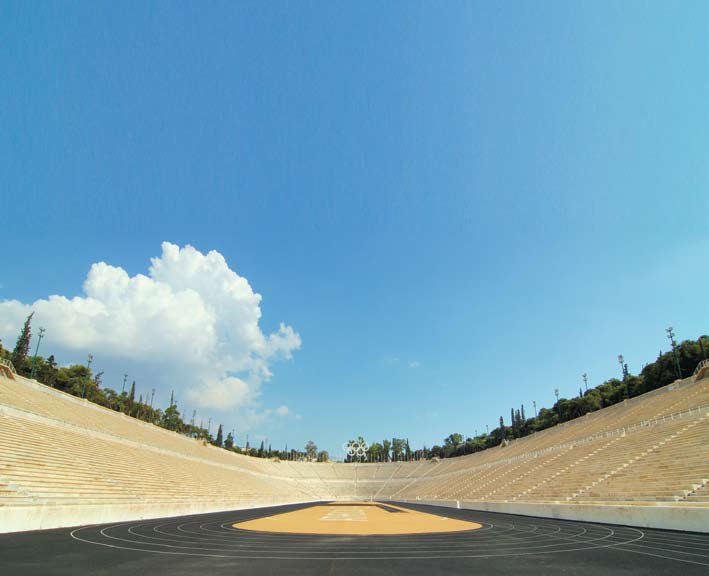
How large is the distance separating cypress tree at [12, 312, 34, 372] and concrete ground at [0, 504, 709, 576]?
212 feet

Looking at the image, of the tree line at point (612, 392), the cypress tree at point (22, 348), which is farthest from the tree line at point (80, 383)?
the tree line at point (612, 392)

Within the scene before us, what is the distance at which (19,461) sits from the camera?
69.1 feet

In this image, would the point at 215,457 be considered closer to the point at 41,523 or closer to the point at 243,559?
the point at 41,523

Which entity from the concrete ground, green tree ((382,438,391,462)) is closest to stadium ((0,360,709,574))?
the concrete ground

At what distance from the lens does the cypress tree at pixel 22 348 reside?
2623 inches

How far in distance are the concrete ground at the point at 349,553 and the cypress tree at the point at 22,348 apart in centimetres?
6447

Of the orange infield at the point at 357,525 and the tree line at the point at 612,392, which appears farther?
the tree line at the point at 612,392

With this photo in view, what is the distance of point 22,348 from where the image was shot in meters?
69.3

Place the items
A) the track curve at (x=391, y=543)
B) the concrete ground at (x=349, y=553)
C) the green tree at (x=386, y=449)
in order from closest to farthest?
the concrete ground at (x=349, y=553)
the track curve at (x=391, y=543)
the green tree at (x=386, y=449)

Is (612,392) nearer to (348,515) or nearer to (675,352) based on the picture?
(675,352)

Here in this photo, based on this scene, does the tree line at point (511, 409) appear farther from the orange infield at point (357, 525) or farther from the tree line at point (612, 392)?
the orange infield at point (357, 525)

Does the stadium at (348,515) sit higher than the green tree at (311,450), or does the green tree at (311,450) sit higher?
the stadium at (348,515)

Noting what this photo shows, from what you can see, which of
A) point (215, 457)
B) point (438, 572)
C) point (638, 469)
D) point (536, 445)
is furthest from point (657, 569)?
point (215, 457)

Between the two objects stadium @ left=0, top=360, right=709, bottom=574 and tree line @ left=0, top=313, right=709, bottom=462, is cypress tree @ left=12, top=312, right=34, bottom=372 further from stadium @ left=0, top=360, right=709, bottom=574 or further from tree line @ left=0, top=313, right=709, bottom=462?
stadium @ left=0, top=360, right=709, bottom=574
